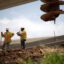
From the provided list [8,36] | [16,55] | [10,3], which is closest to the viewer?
[16,55]

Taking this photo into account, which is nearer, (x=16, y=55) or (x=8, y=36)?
(x=16, y=55)

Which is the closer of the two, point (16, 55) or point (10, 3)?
point (16, 55)

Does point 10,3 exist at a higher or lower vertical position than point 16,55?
higher

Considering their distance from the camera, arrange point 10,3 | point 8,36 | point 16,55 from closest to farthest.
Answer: point 16,55 < point 10,3 < point 8,36

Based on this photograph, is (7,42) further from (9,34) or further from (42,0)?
(42,0)

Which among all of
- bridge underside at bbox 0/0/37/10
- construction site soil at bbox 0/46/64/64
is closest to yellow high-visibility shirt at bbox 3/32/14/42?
bridge underside at bbox 0/0/37/10

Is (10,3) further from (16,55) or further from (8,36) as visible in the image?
(8,36)

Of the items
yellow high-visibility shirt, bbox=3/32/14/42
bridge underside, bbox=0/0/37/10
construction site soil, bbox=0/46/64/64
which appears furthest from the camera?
yellow high-visibility shirt, bbox=3/32/14/42

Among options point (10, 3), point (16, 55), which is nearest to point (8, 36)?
point (10, 3)

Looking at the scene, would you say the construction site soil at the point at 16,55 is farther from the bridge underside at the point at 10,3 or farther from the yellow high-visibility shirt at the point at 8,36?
the yellow high-visibility shirt at the point at 8,36

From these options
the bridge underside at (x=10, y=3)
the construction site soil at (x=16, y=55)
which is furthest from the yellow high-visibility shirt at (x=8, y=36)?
the construction site soil at (x=16, y=55)

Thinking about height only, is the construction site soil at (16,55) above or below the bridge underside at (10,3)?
below

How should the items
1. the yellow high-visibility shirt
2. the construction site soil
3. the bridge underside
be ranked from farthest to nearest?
the yellow high-visibility shirt < the bridge underside < the construction site soil

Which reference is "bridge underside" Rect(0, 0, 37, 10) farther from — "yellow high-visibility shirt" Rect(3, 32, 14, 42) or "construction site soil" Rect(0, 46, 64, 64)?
"yellow high-visibility shirt" Rect(3, 32, 14, 42)
